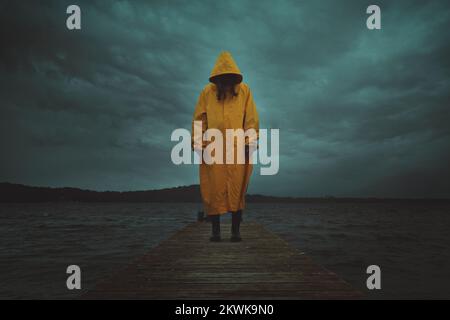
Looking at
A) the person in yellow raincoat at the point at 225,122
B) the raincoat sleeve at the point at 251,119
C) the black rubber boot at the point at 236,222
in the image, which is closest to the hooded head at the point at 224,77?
the person in yellow raincoat at the point at 225,122

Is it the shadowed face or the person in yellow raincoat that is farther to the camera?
the shadowed face

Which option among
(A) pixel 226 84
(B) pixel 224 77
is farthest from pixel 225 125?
(B) pixel 224 77

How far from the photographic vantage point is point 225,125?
627 centimetres

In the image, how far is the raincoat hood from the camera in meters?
6.27

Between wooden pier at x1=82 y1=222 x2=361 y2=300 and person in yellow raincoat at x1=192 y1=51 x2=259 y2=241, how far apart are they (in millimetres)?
811

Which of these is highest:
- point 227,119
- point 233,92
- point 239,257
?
point 233,92

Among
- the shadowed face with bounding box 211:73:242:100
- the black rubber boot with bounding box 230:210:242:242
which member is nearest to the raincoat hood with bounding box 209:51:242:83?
the shadowed face with bounding box 211:73:242:100

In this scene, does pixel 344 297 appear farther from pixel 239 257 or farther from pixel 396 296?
pixel 396 296

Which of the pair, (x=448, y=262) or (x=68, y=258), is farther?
(x=448, y=262)

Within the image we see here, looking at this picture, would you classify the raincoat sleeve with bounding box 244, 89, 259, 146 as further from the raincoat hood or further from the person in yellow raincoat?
the raincoat hood

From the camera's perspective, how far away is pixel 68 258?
50.2ft

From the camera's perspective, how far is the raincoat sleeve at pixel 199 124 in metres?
6.36
